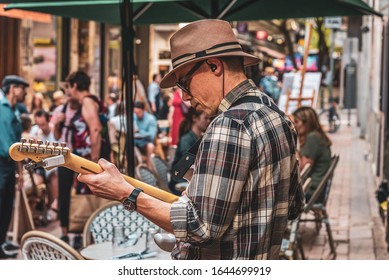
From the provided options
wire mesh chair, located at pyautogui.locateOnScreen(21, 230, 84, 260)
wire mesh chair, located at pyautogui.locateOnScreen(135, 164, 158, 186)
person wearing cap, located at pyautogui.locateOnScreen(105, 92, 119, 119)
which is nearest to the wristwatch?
wire mesh chair, located at pyautogui.locateOnScreen(21, 230, 84, 260)

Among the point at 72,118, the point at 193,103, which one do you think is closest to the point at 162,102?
the point at 72,118

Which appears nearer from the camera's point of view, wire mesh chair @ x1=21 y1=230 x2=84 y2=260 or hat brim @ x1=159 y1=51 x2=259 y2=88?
hat brim @ x1=159 y1=51 x2=259 y2=88

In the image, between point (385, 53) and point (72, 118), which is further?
point (385, 53)

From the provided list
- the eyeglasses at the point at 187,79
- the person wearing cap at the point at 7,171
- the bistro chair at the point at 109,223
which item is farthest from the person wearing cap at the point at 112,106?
the eyeglasses at the point at 187,79

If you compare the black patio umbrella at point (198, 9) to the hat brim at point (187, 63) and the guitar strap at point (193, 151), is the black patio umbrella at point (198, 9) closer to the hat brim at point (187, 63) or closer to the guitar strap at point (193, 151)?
the hat brim at point (187, 63)

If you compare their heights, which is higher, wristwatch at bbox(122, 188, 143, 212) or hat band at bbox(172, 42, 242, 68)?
hat band at bbox(172, 42, 242, 68)

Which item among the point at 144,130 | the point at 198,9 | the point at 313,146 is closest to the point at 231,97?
the point at 198,9

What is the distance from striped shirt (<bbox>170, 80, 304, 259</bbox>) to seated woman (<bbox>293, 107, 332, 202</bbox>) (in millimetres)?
7065

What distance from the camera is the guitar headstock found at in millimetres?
3359

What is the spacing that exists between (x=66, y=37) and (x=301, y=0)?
1449 cm

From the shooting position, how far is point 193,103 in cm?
373

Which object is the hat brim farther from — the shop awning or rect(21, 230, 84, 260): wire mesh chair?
the shop awning
